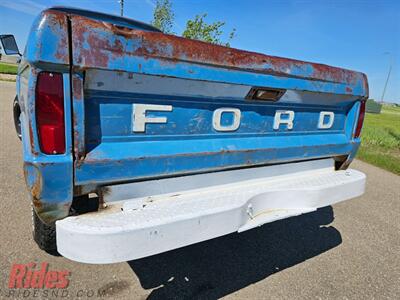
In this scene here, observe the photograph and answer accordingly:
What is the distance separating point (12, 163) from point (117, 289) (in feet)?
11.5

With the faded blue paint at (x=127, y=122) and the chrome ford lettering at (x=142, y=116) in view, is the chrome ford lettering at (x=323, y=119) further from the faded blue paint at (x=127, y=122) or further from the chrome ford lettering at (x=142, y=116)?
the chrome ford lettering at (x=142, y=116)

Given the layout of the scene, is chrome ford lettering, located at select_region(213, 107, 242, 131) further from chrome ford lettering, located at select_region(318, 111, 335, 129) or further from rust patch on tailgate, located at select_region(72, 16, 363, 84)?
chrome ford lettering, located at select_region(318, 111, 335, 129)

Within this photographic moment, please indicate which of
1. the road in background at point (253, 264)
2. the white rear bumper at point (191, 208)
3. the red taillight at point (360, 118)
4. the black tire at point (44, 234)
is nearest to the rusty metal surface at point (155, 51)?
the white rear bumper at point (191, 208)

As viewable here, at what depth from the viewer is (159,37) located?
1.54 meters

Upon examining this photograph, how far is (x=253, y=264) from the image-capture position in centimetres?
270

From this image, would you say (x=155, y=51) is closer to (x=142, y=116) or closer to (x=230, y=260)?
(x=142, y=116)

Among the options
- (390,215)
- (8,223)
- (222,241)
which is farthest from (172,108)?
(390,215)

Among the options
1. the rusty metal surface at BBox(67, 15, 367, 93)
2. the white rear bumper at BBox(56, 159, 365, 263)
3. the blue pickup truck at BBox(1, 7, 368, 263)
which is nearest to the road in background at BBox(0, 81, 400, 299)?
the blue pickup truck at BBox(1, 7, 368, 263)

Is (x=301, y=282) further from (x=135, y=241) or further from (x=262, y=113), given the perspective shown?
(x=135, y=241)

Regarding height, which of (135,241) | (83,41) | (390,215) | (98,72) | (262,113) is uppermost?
(83,41)

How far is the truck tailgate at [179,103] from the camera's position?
144 cm

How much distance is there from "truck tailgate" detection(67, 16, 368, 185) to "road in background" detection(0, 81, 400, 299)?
1025 mm

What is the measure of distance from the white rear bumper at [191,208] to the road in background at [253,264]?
0.77 metres

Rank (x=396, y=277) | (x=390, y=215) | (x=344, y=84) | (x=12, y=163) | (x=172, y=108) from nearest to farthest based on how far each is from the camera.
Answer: (x=172, y=108) < (x=344, y=84) < (x=396, y=277) < (x=390, y=215) < (x=12, y=163)
